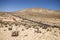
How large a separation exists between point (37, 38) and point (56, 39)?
88.7 inches

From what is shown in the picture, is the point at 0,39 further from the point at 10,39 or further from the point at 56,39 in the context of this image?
the point at 56,39

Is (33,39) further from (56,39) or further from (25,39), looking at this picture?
(56,39)

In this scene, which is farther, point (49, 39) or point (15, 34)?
point (15, 34)

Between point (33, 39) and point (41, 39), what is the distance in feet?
3.07

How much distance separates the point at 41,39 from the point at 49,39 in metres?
0.93

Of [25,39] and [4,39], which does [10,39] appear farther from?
[25,39]

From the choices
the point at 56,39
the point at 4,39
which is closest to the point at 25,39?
the point at 4,39

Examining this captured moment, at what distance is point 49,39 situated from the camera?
626 inches

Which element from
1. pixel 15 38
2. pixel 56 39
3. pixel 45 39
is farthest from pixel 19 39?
pixel 56 39

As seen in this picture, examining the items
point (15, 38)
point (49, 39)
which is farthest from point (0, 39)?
point (49, 39)

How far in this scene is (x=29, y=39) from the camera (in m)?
16.1

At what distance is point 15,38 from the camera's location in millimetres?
16500

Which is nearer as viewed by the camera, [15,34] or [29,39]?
[29,39]

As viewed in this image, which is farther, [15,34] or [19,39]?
[15,34]
